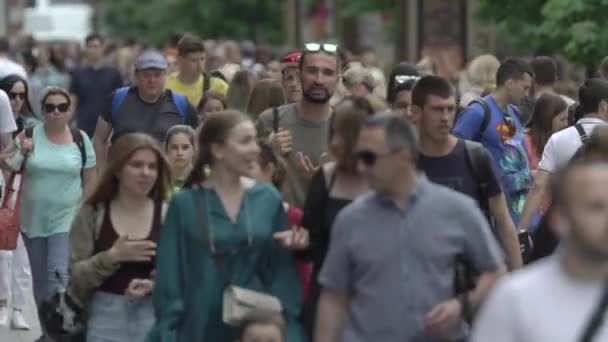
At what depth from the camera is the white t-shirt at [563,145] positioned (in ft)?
36.9

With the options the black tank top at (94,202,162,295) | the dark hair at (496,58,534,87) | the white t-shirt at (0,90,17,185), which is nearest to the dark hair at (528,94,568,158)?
the dark hair at (496,58,534,87)

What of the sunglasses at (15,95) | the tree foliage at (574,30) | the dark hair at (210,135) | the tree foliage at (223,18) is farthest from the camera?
the tree foliage at (223,18)

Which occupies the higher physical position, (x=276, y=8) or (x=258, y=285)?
(x=258, y=285)

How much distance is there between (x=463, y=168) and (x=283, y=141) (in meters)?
1.16

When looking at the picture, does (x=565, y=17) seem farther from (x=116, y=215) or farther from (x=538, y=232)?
(x=116, y=215)

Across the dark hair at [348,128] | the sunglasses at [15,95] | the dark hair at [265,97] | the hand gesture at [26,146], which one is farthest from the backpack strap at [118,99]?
the dark hair at [348,128]

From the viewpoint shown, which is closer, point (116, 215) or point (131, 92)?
point (116, 215)

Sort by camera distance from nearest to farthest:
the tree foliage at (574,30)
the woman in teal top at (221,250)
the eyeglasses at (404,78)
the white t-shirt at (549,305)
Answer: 1. the white t-shirt at (549,305)
2. the woman in teal top at (221,250)
3. the eyeglasses at (404,78)
4. the tree foliage at (574,30)

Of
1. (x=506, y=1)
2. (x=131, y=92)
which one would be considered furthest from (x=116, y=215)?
(x=506, y=1)

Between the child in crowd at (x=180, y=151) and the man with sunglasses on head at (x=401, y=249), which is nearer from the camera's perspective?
the man with sunglasses on head at (x=401, y=249)

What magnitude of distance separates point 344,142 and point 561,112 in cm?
592

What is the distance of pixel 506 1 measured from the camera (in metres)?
22.6

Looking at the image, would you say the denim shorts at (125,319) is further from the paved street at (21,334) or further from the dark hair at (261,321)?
the paved street at (21,334)

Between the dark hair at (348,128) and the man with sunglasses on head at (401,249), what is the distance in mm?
843
